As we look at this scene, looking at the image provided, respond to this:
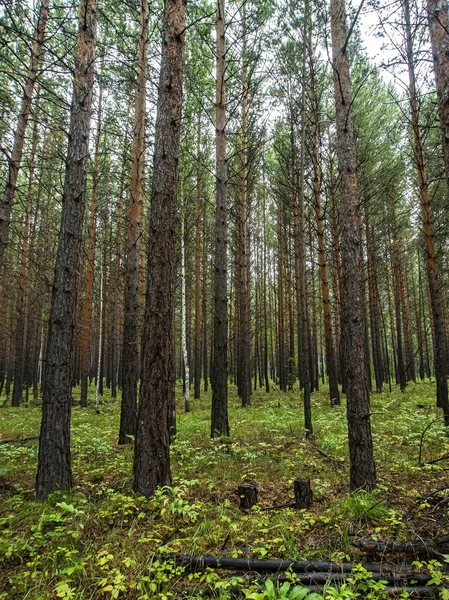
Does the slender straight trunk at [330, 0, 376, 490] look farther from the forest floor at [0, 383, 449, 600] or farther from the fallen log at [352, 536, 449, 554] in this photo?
the fallen log at [352, 536, 449, 554]

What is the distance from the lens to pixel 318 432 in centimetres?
782

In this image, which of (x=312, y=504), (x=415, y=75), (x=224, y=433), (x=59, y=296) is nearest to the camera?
(x=312, y=504)

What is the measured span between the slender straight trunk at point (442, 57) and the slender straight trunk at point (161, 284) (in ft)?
9.98

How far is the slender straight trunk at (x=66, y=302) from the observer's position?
4172mm

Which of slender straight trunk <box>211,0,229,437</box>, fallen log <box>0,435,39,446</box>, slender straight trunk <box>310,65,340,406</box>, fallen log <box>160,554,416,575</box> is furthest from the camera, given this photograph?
slender straight trunk <box>310,65,340,406</box>

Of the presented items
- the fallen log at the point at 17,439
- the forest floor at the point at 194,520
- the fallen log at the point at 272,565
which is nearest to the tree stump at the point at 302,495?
the forest floor at the point at 194,520

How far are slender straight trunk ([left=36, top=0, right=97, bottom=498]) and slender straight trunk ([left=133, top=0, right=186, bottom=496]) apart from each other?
3.31 ft

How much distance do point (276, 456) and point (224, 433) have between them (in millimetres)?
1621

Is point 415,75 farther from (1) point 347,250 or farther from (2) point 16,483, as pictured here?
(2) point 16,483

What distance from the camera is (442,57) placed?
3.69 meters

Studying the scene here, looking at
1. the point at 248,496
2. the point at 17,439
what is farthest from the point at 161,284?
the point at 17,439

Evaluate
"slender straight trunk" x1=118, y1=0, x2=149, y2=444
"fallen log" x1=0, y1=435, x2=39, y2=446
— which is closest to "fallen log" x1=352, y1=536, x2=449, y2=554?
"slender straight trunk" x1=118, y1=0, x2=149, y2=444

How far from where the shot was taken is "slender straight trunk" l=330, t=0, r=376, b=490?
414 centimetres

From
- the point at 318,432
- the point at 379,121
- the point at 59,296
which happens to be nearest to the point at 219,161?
the point at 59,296
